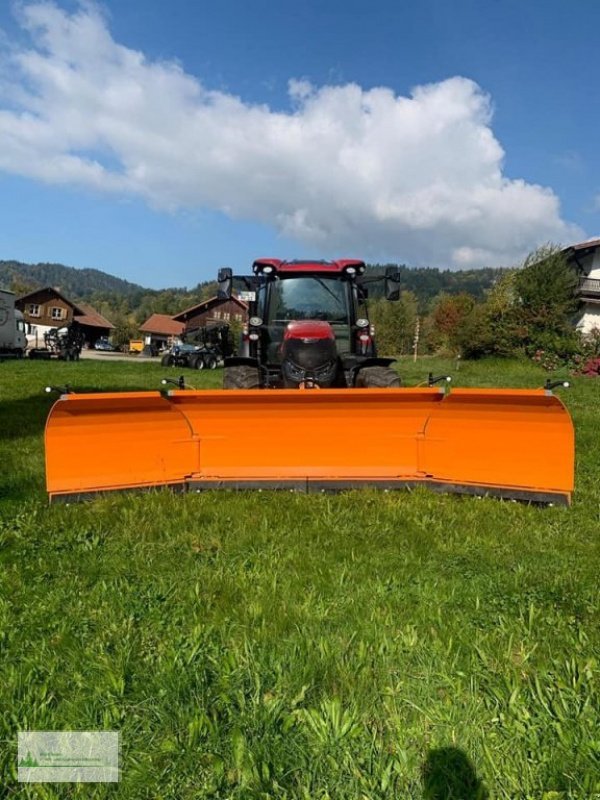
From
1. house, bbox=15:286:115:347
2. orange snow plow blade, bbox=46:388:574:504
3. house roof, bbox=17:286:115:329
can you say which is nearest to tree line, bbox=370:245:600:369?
orange snow plow blade, bbox=46:388:574:504

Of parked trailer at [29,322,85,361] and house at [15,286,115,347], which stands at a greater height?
house at [15,286,115,347]

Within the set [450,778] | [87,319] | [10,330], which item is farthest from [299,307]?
[87,319]

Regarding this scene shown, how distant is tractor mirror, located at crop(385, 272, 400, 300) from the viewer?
21.5ft

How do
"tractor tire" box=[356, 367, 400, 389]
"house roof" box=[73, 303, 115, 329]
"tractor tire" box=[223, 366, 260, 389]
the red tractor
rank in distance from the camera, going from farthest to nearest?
1. "house roof" box=[73, 303, 115, 329]
2. the red tractor
3. "tractor tire" box=[223, 366, 260, 389]
4. "tractor tire" box=[356, 367, 400, 389]

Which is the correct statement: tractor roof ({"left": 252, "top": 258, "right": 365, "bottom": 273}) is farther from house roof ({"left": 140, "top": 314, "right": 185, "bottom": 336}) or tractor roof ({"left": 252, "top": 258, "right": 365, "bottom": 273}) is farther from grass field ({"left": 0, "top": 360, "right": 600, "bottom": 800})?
house roof ({"left": 140, "top": 314, "right": 185, "bottom": 336})

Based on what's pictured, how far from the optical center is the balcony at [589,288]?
2686 cm

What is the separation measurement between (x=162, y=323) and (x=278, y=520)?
73.8m

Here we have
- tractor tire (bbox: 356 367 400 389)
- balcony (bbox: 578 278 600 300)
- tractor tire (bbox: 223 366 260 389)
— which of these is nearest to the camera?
tractor tire (bbox: 356 367 400 389)

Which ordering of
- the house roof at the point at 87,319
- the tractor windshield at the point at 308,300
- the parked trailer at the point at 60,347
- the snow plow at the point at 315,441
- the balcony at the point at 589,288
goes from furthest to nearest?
the house roof at the point at 87,319, the parked trailer at the point at 60,347, the balcony at the point at 589,288, the tractor windshield at the point at 308,300, the snow plow at the point at 315,441

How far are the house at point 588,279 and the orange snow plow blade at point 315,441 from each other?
2449cm

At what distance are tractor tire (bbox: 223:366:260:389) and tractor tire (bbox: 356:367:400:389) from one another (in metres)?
1.20

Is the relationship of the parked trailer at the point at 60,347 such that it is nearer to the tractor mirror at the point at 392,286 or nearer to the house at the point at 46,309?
the tractor mirror at the point at 392,286

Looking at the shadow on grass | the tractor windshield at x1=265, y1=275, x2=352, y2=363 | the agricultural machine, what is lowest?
the shadow on grass

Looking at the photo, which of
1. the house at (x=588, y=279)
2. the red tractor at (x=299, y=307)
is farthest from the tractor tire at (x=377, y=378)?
the house at (x=588, y=279)
